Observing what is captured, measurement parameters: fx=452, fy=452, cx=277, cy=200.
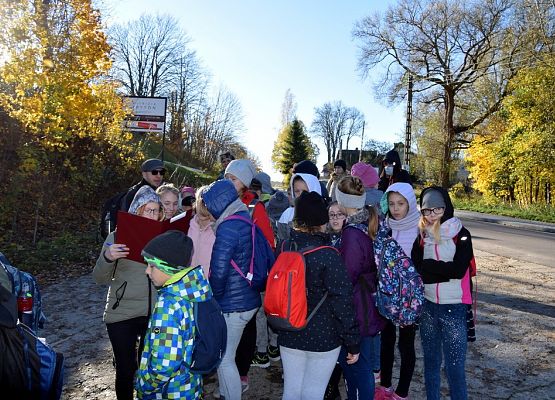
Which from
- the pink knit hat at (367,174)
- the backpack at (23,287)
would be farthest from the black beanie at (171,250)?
the pink knit hat at (367,174)

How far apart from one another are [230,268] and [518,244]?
475 inches

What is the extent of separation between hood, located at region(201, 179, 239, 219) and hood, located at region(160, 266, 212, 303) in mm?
776

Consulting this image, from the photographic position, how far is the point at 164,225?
3223 millimetres

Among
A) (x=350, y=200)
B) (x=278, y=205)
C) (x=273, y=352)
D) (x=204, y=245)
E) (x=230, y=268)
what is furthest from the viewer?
(x=278, y=205)

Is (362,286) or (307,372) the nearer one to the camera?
(307,372)

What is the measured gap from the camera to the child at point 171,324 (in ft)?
7.80

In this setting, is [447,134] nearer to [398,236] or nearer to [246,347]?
[398,236]

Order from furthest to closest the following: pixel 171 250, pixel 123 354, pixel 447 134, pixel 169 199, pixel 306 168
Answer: pixel 447 134
pixel 306 168
pixel 169 199
pixel 123 354
pixel 171 250

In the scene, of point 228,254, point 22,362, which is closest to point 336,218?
point 228,254

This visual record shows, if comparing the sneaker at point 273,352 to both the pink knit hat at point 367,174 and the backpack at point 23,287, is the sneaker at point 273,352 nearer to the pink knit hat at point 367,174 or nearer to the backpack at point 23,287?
the pink knit hat at point 367,174

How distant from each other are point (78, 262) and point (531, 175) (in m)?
22.6

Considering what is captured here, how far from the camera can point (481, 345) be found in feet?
16.3

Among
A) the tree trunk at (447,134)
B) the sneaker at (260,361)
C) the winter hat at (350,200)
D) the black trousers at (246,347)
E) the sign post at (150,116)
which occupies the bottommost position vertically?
the sneaker at (260,361)

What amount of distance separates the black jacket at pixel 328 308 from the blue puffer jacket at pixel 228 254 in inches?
20.6
